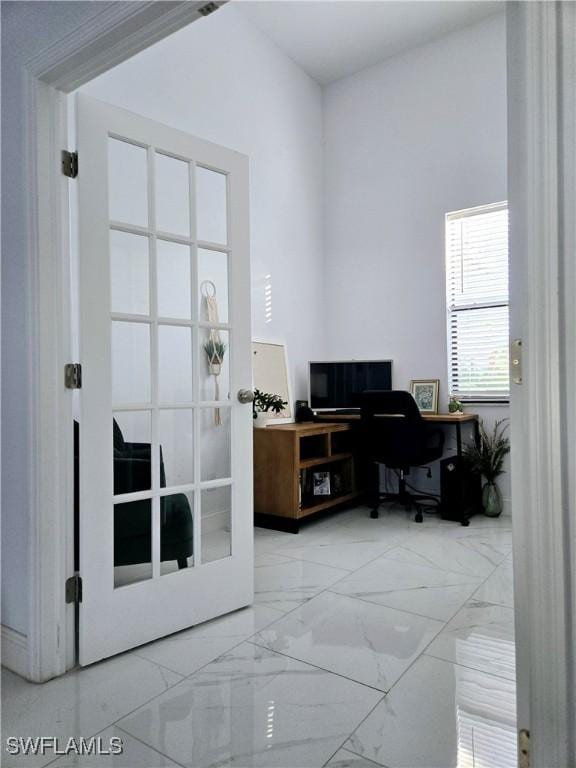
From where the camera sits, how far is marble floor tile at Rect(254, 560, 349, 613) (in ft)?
7.34

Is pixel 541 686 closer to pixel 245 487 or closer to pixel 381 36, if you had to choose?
pixel 245 487

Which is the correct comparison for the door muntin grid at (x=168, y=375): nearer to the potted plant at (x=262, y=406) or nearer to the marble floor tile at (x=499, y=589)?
the marble floor tile at (x=499, y=589)

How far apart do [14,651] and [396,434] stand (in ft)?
8.41

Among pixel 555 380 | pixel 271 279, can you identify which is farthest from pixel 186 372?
pixel 271 279

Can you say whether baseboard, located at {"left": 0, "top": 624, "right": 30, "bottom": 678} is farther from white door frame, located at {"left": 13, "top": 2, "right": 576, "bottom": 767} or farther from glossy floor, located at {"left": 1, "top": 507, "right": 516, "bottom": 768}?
white door frame, located at {"left": 13, "top": 2, "right": 576, "bottom": 767}

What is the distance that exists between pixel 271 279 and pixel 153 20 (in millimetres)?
2598

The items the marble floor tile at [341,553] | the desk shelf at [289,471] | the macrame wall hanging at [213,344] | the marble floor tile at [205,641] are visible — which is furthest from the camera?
the desk shelf at [289,471]

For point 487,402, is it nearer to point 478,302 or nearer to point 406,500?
point 478,302

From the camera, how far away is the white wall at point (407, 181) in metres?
3.88

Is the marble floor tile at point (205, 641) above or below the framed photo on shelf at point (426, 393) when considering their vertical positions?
below

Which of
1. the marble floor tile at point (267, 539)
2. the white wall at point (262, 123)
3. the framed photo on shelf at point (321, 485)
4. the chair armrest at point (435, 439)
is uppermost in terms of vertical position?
the white wall at point (262, 123)

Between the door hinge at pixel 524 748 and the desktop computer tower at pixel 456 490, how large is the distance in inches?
106

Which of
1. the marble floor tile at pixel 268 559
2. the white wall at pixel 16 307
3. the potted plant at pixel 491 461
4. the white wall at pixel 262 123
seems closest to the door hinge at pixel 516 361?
the white wall at pixel 16 307

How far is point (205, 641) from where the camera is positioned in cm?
187
